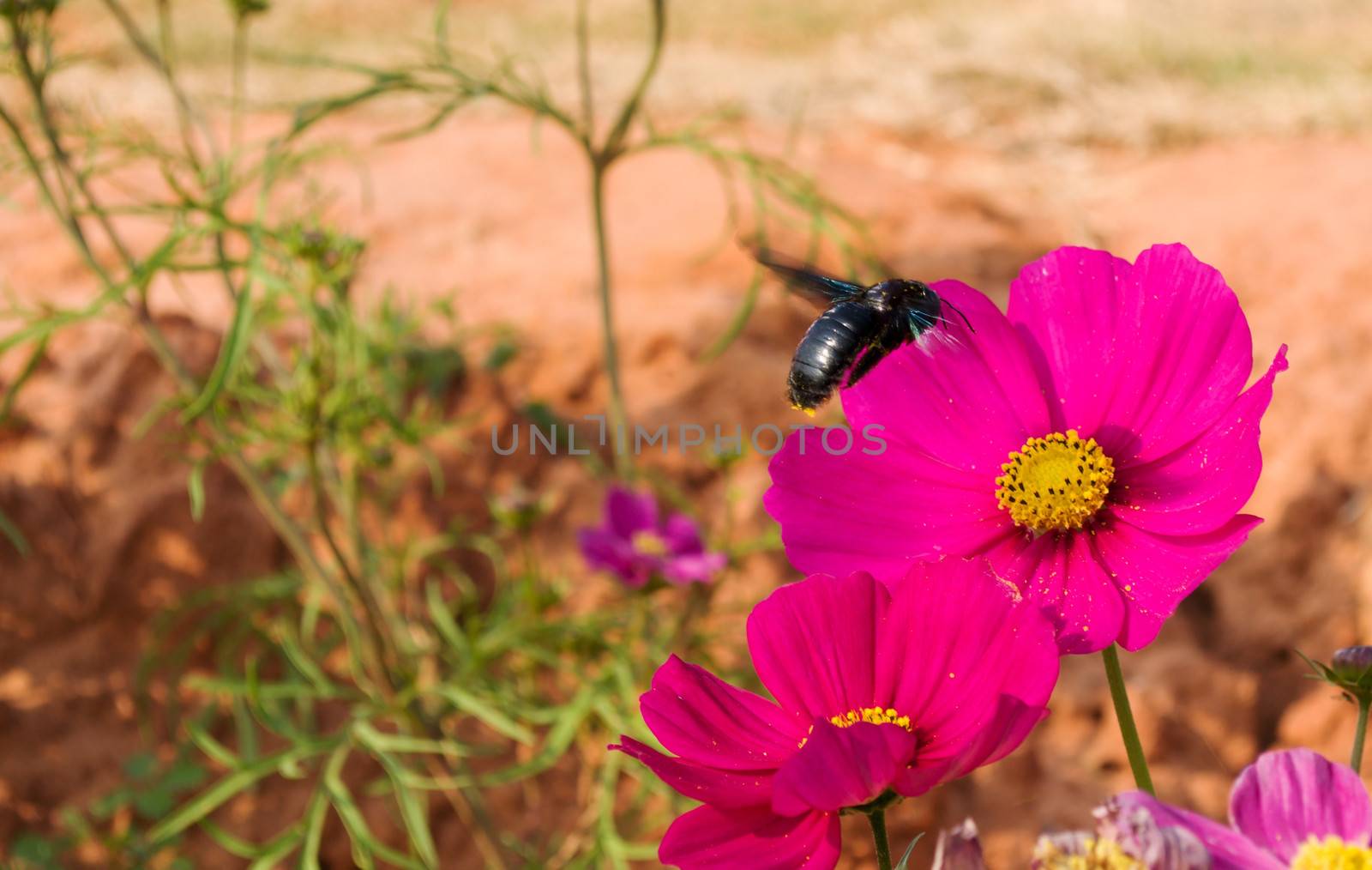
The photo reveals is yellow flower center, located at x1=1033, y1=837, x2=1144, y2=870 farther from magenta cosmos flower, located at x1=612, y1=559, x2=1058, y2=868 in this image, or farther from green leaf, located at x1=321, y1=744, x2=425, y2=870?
green leaf, located at x1=321, y1=744, x2=425, y2=870

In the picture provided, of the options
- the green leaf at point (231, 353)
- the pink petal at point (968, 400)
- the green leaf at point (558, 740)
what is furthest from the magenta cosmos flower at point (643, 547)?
the pink petal at point (968, 400)

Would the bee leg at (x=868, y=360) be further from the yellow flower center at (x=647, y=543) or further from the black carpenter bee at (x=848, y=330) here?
the yellow flower center at (x=647, y=543)

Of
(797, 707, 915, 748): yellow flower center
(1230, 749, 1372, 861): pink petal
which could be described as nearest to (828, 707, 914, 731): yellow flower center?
(797, 707, 915, 748): yellow flower center

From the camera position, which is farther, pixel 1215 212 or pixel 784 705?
pixel 1215 212

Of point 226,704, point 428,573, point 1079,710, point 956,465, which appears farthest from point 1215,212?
point 956,465

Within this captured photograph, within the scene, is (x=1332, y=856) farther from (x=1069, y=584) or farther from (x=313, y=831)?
(x=313, y=831)

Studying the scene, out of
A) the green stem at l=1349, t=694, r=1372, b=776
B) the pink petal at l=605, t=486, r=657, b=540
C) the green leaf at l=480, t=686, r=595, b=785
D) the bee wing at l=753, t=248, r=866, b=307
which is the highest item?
the bee wing at l=753, t=248, r=866, b=307

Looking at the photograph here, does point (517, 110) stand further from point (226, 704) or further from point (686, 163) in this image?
point (226, 704)
